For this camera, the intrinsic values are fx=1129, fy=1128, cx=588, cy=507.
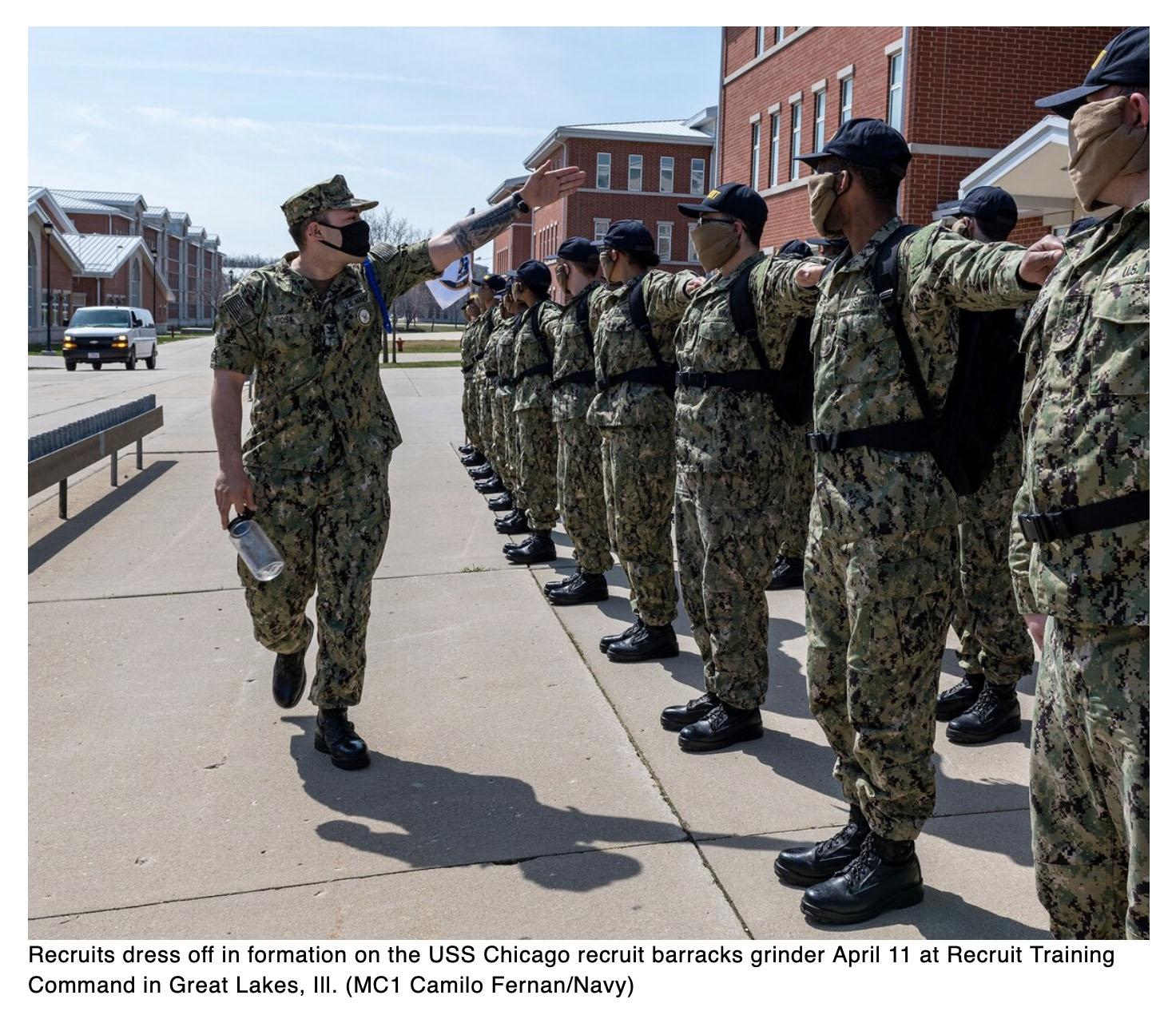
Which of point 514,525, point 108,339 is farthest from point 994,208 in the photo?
point 108,339

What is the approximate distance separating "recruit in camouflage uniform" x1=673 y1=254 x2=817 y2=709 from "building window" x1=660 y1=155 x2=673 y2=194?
162 feet

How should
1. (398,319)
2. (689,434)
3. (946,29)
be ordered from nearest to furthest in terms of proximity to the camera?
(689,434)
(946,29)
(398,319)

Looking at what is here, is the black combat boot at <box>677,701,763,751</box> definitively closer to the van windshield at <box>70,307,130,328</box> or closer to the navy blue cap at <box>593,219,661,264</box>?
the navy blue cap at <box>593,219,661,264</box>

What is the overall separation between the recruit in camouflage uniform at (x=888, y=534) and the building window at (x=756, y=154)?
2443 centimetres

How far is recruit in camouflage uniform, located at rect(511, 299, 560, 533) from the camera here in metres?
8.50

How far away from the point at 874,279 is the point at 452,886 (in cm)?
223

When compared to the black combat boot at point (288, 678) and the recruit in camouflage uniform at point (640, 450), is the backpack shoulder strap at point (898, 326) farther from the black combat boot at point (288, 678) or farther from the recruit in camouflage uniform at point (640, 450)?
the black combat boot at point (288, 678)

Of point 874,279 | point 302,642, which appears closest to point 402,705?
point 302,642

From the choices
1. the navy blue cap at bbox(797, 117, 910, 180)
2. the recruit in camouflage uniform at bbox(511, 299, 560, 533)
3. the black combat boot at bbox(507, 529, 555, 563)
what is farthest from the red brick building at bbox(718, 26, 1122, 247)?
the navy blue cap at bbox(797, 117, 910, 180)

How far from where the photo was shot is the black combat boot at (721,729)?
460 centimetres

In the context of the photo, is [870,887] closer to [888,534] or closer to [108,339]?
[888,534]

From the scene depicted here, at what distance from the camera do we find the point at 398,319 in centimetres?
11425

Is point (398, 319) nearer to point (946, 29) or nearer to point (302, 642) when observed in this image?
point (946, 29)
